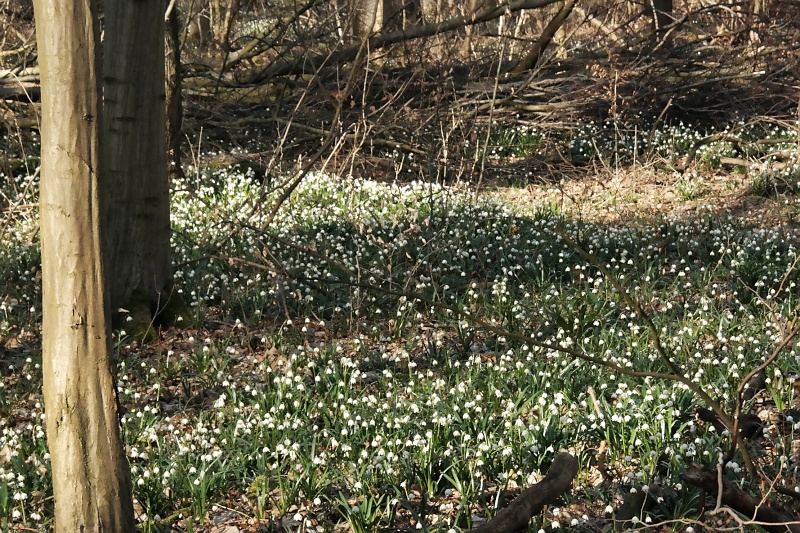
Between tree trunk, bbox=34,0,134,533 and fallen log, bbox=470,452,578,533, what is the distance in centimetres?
150

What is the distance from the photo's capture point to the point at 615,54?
37.7 feet

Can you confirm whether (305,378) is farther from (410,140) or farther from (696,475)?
(410,140)

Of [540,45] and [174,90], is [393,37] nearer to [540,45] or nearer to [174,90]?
[540,45]

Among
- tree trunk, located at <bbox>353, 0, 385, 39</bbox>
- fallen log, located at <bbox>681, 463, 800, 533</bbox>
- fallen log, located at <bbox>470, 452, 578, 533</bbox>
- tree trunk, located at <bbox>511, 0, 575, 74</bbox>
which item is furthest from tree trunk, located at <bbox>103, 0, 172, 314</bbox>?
tree trunk, located at <bbox>353, 0, 385, 39</bbox>

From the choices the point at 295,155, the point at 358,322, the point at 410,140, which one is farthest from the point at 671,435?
the point at 295,155

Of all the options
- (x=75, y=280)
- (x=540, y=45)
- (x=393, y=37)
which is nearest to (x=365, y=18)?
(x=540, y=45)

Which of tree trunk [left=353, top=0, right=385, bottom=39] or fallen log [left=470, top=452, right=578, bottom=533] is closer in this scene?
fallen log [left=470, top=452, right=578, bottom=533]

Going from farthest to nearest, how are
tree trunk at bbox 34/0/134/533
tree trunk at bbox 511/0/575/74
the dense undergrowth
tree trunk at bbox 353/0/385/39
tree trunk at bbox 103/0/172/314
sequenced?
tree trunk at bbox 353/0/385/39
tree trunk at bbox 511/0/575/74
tree trunk at bbox 103/0/172/314
the dense undergrowth
tree trunk at bbox 34/0/134/533

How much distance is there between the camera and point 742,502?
11.3 feet

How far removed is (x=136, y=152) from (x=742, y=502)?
454cm

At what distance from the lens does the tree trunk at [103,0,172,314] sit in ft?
19.5

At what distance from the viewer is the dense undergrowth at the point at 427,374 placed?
156 inches

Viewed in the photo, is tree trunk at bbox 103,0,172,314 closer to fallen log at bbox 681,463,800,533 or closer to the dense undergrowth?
the dense undergrowth

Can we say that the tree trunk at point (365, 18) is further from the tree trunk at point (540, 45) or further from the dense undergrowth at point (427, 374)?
the dense undergrowth at point (427, 374)
